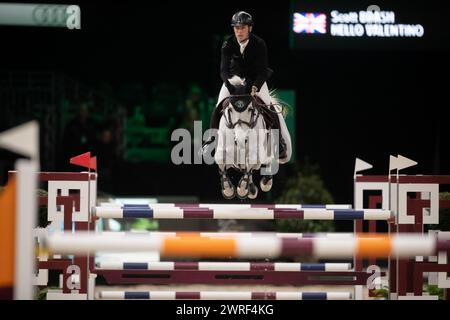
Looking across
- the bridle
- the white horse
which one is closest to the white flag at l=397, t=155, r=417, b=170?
the white horse

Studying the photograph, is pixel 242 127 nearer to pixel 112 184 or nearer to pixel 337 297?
pixel 337 297

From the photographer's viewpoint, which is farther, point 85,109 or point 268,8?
point 85,109

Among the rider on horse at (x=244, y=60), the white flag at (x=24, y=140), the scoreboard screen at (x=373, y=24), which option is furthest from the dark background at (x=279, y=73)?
the white flag at (x=24, y=140)

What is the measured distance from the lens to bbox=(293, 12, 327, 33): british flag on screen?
6137 mm

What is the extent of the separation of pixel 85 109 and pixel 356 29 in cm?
262

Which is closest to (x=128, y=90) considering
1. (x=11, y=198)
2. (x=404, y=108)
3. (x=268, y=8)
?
(x=268, y=8)

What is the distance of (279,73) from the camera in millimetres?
6715

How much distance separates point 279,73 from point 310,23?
67cm

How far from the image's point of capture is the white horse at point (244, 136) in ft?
13.8

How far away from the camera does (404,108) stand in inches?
285

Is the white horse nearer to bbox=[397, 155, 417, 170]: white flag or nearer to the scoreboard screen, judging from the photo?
bbox=[397, 155, 417, 170]: white flag

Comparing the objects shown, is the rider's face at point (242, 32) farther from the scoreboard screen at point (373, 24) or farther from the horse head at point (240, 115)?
the scoreboard screen at point (373, 24)

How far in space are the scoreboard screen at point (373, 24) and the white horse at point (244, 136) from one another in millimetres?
1959

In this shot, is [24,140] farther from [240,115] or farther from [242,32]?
[242,32]
